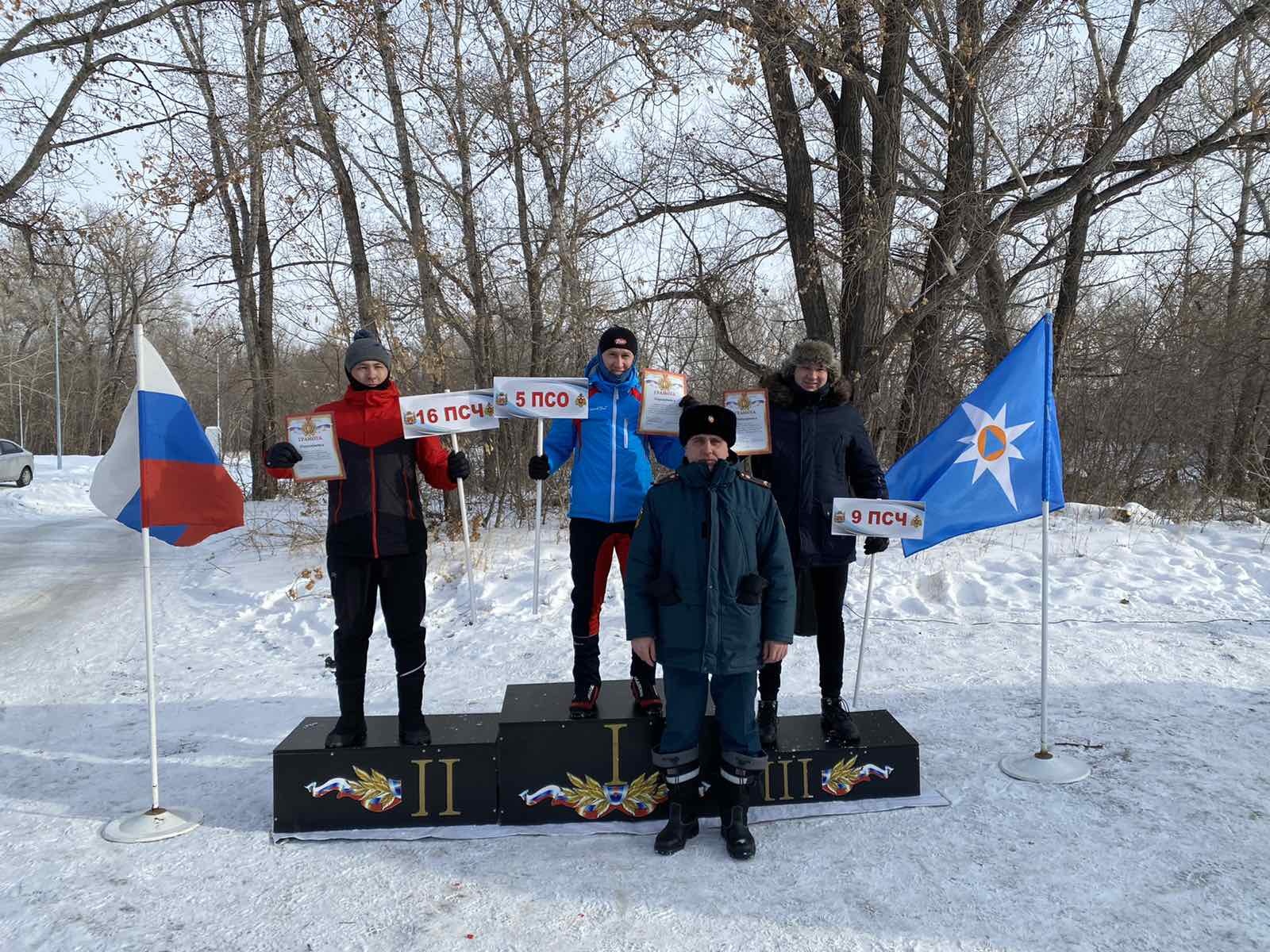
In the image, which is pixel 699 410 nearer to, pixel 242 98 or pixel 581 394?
pixel 581 394

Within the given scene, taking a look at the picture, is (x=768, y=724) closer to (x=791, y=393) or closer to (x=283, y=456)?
(x=791, y=393)

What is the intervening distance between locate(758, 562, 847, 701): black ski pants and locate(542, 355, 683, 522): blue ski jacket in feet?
3.13

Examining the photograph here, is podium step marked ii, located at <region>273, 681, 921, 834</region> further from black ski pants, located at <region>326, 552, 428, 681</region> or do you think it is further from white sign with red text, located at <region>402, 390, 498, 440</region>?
white sign with red text, located at <region>402, 390, 498, 440</region>

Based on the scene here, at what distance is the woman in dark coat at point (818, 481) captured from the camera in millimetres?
4266

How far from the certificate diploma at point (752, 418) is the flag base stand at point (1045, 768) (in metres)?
2.02

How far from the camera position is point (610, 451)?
436 cm

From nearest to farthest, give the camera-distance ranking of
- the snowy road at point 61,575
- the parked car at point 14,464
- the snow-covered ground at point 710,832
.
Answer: the snow-covered ground at point 710,832 → the snowy road at point 61,575 → the parked car at point 14,464

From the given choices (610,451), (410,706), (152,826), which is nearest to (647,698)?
(410,706)

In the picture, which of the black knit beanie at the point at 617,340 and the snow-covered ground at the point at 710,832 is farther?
the black knit beanie at the point at 617,340

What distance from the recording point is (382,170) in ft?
35.9

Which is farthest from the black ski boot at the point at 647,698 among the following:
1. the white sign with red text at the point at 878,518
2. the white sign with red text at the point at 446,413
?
the white sign with red text at the point at 446,413

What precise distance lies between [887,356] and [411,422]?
329 inches

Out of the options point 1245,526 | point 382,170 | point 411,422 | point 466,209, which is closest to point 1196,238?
point 1245,526

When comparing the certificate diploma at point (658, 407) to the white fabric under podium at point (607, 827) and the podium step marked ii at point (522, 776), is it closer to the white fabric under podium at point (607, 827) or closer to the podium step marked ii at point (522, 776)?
the podium step marked ii at point (522, 776)
